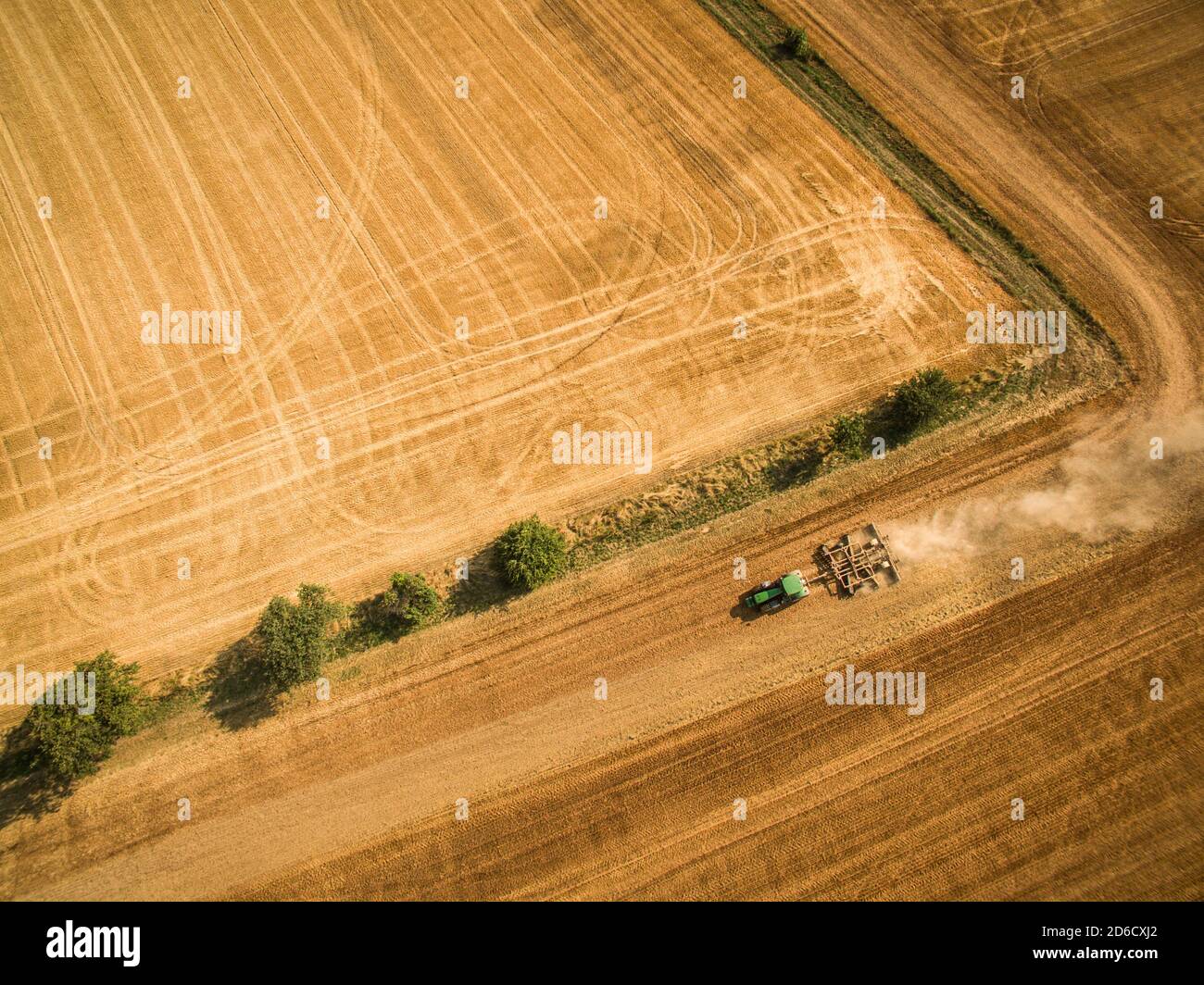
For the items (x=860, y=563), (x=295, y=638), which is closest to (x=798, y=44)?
(x=860, y=563)

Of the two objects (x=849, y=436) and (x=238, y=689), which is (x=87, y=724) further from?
(x=849, y=436)

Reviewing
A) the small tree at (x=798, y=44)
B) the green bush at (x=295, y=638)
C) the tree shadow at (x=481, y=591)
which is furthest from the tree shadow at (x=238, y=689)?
the small tree at (x=798, y=44)

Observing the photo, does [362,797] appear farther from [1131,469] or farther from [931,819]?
[1131,469]

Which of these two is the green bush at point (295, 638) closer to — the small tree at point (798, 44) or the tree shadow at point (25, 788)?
the tree shadow at point (25, 788)

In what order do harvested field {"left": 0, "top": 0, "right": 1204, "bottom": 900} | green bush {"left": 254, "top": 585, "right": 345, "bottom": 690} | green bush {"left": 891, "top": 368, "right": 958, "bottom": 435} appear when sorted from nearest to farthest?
harvested field {"left": 0, "top": 0, "right": 1204, "bottom": 900}, green bush {"left": 254, "top": 585, "right": 345, "bottom": 690}, green bush {"left": 891, "top": 368, "right": 958, "bottom": 435}

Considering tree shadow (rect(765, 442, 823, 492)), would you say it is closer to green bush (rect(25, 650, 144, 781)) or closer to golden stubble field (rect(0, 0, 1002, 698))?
golden stubble field (rect(0, 0, 1002, 698))

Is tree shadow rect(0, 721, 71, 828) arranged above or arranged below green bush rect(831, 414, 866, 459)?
below
